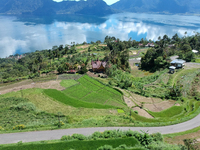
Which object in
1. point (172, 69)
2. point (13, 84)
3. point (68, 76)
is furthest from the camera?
point (172, 69)

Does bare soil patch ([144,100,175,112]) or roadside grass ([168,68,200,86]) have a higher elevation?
roadside grass ([168,68,200,86])

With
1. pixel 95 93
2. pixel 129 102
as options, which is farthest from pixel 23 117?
pixel 129 102

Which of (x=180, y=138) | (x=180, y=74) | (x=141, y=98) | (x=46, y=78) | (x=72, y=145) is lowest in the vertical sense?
(x=141, y=98)

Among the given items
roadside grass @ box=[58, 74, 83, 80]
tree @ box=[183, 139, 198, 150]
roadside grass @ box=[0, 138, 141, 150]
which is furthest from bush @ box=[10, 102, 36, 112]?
tree @ box=[183, 139, 198, 150]

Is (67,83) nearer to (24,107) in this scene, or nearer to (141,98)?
(24,107)

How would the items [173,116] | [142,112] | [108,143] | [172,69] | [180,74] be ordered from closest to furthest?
[108,143] < [173,116] < [142,112] < [180,74] < [172,69]

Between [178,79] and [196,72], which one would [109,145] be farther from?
[196,72]

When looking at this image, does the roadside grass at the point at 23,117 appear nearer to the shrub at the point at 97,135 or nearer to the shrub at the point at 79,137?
the shrub at the point at 79,137

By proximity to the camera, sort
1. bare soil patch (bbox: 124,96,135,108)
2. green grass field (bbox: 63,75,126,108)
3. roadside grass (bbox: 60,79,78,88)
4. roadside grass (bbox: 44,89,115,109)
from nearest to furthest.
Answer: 1. roadside grass (bbox: 44,89,115,109)
2. bare soil patch (bbox: 124,96,135,108)
3. green grass field (bbox: 63,75,126,108)
4. roadside grass (bbox: 60,79,78,88)

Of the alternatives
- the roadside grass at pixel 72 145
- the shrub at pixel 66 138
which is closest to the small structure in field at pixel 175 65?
the roadside grass at pixel 72 145

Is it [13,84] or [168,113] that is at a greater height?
[13,84]

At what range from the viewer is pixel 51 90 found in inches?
1432

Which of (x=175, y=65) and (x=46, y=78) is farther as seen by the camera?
(x=175, y=65)

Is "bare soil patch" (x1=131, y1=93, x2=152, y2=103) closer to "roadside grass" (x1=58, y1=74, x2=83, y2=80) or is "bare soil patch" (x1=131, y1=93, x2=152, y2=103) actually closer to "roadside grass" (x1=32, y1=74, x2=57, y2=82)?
"roadside grass" (x1=58, y1=74, x2=83, y2=80)
